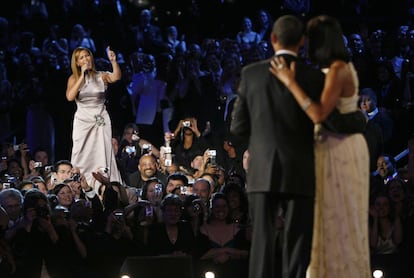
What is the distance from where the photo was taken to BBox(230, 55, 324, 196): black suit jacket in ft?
21.8

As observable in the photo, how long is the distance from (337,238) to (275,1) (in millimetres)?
12602

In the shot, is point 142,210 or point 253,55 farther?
point 253,55

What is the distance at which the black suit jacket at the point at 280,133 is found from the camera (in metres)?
6.64

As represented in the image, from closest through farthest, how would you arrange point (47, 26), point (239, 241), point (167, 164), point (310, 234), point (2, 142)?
point (310, 234) < point (239, 241) < point (167, 164) < point (2, 142) < point (47, 26)

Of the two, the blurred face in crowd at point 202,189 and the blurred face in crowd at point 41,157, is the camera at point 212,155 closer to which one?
the blurred face in crowd at point 202,189

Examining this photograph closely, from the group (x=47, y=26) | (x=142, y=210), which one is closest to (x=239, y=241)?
(x=142, y=210)

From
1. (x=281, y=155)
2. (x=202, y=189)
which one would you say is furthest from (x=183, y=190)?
(x=281, y=155)

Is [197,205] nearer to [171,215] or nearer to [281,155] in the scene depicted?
[171,215]

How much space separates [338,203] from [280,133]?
2.20 ft

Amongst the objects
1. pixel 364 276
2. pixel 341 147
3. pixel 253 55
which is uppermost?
pixel 253 55

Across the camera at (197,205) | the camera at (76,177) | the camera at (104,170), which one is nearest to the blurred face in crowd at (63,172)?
the camera at (76,177)

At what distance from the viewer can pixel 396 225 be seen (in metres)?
10.2

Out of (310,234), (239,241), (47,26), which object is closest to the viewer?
(310,234)

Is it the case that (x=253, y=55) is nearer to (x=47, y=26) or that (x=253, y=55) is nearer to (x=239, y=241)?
(x=47, y=26)
